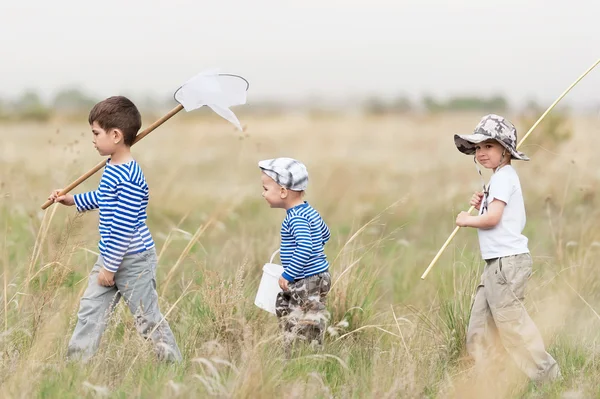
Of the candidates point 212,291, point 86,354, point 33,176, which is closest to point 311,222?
point 212,291

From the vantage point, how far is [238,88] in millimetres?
5441

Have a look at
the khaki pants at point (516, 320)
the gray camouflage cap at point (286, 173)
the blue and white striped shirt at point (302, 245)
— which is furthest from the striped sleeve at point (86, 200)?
the khaki pants at point (516, 320)

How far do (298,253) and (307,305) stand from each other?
0.31 metres

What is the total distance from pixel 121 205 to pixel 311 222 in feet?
3.45

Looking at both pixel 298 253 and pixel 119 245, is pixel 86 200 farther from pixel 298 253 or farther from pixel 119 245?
pixel 298 253

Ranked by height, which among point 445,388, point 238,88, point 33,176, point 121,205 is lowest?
point 33,176

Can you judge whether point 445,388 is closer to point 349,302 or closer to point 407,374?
point 407,374

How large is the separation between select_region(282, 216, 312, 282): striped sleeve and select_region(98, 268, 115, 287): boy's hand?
94 centimetres

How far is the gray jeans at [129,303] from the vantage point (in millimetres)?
5199

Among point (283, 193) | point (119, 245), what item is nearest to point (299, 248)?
point (283, 193)

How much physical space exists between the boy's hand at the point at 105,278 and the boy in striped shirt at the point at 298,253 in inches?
36.4

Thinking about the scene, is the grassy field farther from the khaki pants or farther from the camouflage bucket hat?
the camouflage bucket hat

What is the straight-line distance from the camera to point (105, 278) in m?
5.13

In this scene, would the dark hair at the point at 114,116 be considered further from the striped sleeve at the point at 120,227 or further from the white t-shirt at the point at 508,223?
the white t-shirt at the point at 508,223
